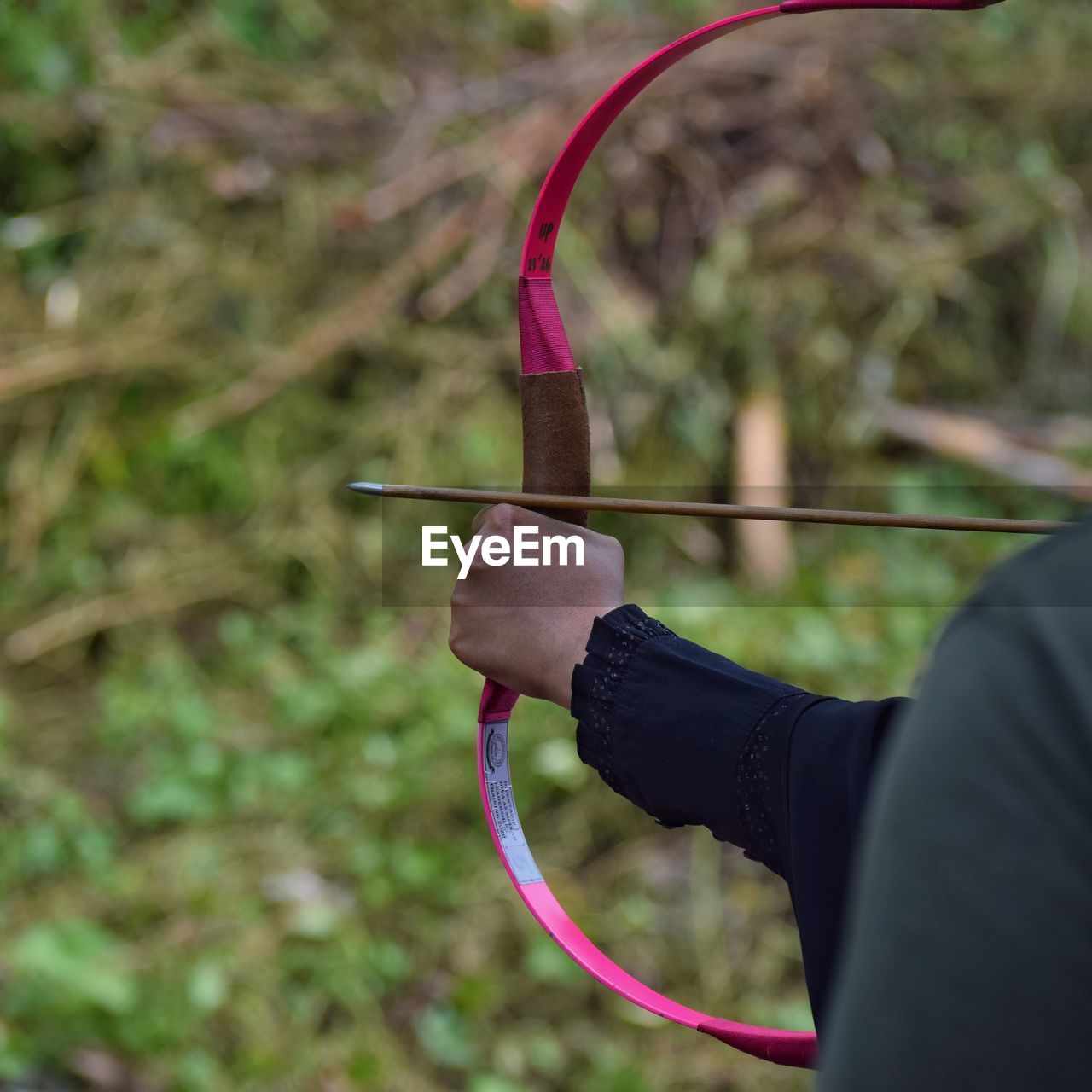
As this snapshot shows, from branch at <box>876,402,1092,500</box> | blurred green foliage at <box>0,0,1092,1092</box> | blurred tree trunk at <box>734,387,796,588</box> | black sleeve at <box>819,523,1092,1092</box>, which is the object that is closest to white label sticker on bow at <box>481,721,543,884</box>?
black sleeve at <box>819,523,1092,1092</box>

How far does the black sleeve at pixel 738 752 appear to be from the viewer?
587 millimetres

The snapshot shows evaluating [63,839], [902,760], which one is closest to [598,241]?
[63,839]

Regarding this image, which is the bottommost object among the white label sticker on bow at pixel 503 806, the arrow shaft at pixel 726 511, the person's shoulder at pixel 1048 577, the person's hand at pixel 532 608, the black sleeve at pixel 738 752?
the white label sticker on bow at pixel 503 806

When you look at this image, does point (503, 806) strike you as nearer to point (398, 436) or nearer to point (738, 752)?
point (738, 752)

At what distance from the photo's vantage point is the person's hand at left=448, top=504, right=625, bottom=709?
75cm

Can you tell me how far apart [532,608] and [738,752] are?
0.16 metres

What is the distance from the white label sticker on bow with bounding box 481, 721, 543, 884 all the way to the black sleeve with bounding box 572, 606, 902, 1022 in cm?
11

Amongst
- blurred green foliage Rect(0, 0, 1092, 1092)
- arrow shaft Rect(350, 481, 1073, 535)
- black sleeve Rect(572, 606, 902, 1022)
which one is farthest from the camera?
blurred green foliage Rect(0, 0, 1092, 1092)

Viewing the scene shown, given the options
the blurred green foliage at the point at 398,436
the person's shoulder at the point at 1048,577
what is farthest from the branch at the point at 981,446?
the person's shoulder at the point at 1048,577

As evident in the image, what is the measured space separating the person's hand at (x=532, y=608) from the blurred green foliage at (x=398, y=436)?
0.99 metres

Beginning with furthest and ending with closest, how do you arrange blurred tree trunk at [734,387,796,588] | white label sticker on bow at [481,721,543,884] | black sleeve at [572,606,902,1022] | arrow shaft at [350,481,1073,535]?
blurred tree trunk at [734,387,796,588] → white label sticker on bow at [481,721,543,884] → arrow shaft at [350,481,1073,535] → black sleeve at [572,606,902,1022]

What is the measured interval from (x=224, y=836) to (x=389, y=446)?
83cm

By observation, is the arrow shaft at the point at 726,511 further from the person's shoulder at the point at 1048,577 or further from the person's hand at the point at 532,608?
the person's shoulder at the point at 1048,577

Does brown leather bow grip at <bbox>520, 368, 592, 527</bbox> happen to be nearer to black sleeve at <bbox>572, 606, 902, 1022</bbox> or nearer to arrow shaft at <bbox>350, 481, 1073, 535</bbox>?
arrow shaft at <bbox>350, 481, 1073, 535</bbox>
